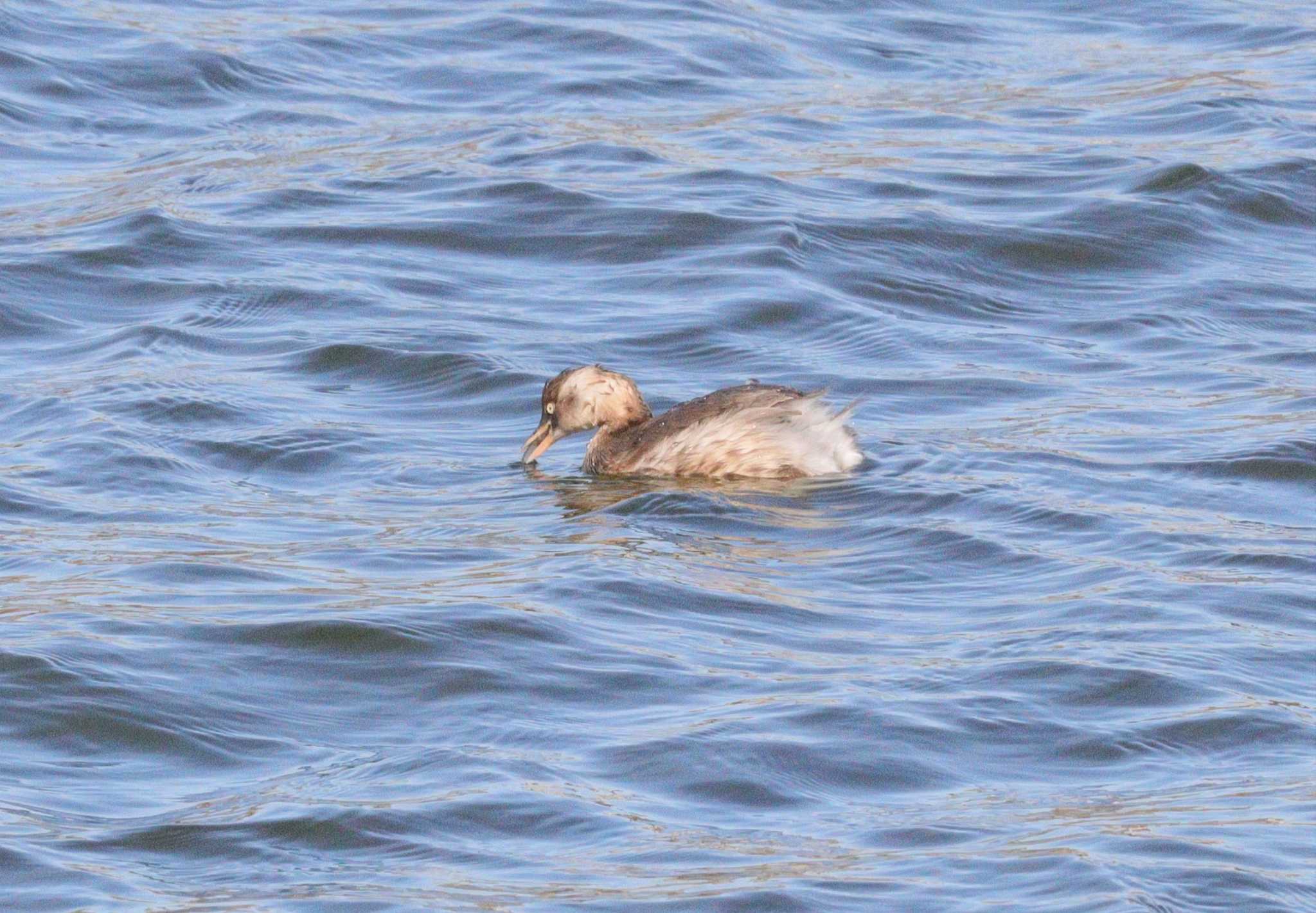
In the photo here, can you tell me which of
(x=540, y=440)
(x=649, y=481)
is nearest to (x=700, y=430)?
(x=649, y=481)

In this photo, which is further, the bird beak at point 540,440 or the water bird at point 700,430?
the bird beak at point 540,440

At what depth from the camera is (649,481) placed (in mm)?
10195

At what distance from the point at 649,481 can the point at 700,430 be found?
1.13ft

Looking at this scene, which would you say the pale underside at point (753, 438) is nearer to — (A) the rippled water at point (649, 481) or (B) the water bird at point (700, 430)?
(B) the water bird at point (700, 430)

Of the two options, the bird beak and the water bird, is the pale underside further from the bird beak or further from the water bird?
the bird beak

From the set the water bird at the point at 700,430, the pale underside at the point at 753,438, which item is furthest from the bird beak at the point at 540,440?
the pale underside at the point at 753,438

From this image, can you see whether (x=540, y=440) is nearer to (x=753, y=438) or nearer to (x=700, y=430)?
(x=700, y=430)

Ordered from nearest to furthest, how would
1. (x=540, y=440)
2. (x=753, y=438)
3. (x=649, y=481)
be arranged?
(x=753, y=438), (x=649, y=481), (x=540, y=440)

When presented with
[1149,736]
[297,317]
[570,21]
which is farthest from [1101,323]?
[570,21]

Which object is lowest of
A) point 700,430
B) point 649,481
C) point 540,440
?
point 649,481

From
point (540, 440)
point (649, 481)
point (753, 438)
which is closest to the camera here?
point (753, 438)

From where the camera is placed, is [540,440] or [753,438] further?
[540,440]

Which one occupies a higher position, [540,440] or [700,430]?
[700,430]

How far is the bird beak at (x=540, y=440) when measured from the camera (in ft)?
34.1
